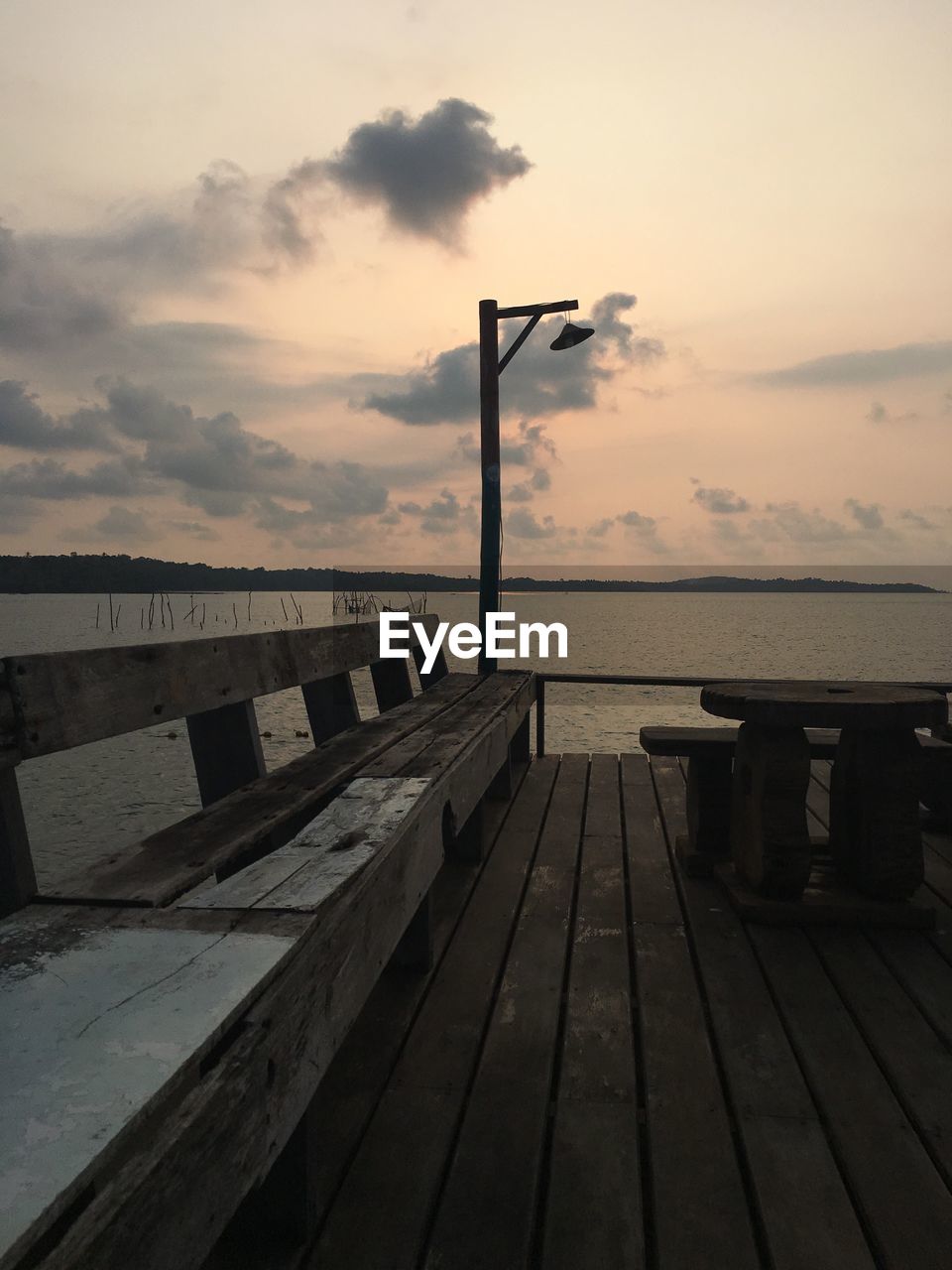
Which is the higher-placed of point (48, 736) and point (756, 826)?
point (48, 736)

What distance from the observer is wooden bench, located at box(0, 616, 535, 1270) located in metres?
0.92

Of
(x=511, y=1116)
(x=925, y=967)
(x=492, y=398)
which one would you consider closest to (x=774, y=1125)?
(x=511, y=1116)

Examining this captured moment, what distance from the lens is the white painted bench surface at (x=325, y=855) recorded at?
163cm

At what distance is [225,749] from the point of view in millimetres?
2893

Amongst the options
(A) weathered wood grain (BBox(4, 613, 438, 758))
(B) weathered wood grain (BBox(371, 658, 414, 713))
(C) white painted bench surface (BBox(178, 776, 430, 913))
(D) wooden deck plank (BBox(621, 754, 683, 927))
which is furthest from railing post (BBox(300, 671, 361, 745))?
(D) wooden deck plank (BBox(621, 754, 683, 927))

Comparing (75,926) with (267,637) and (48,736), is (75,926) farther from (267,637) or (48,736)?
(267,637)

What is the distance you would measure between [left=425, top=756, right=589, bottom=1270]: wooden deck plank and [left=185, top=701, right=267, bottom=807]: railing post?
1127 mm

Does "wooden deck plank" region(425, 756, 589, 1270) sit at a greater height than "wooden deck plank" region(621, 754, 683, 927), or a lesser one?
greater

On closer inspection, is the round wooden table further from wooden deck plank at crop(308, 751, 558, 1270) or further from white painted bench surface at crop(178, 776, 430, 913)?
white painted bench surface at crop(178, 776, 430, 913)

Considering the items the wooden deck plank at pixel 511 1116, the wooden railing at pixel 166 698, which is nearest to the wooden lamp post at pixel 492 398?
the wooden railing at pixel 166 698

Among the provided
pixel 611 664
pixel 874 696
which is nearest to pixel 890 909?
pixel 874 696

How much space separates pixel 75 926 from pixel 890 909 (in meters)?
2.92

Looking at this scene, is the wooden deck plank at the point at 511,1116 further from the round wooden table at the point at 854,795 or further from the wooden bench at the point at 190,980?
the round wooden table at the point at 854,795

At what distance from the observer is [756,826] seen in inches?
132
